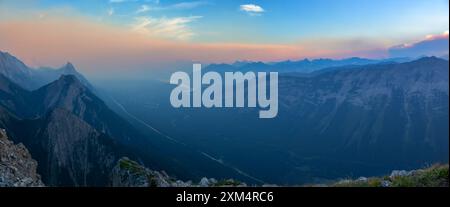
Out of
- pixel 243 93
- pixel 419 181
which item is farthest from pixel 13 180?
pixel 419 181

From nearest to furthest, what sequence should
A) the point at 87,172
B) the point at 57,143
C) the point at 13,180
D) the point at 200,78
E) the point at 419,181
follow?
the point at 200,78 → the point at 419,181 → the point at 13,180 → the point at 87,172 → the point at 57,143

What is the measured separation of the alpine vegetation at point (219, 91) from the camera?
8141mm

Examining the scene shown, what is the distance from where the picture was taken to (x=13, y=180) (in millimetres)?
11539

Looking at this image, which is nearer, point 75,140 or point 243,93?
point 243,93

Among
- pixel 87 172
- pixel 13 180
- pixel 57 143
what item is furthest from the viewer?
pixel 57 143

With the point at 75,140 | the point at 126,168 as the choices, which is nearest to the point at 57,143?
the point at 75,140

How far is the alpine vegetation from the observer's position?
26.7 feet

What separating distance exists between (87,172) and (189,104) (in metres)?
153

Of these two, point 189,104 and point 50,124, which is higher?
point 189,104

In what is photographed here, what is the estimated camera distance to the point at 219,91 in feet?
29.2
